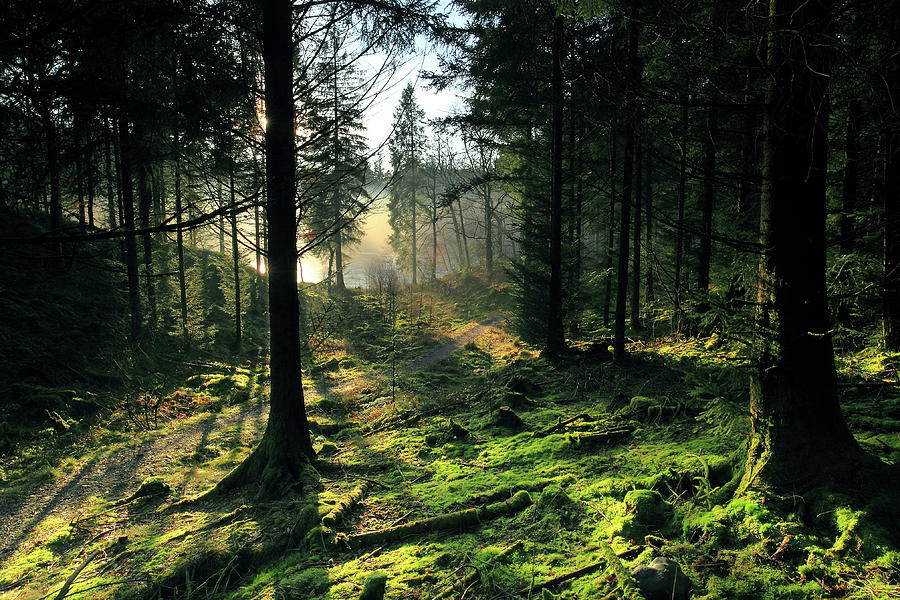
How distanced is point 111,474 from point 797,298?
11.2m

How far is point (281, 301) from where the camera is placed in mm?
6383

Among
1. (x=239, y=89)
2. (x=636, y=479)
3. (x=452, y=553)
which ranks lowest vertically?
(x=452, y=553)

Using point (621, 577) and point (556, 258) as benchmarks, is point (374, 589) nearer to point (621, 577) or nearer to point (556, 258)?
point (621, 577)

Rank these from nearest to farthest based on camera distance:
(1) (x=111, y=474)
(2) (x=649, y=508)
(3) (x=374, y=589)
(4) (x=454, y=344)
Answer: (3) (x=374, y=589), (2) (x=649, y=508), (1) (x=111, y=474), (4) (x=454, y=344)

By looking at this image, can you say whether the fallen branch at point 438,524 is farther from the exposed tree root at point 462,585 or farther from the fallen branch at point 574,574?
the fallen branch at point 574,574

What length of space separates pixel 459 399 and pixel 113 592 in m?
7.95

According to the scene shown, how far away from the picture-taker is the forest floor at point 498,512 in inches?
115

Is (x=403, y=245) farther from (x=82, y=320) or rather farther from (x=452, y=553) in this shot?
(x=452, y=553)

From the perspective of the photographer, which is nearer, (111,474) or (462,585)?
(462,585)

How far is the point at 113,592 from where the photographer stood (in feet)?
13.3

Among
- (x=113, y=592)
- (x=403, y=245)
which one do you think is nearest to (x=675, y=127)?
(x=113, y=592)

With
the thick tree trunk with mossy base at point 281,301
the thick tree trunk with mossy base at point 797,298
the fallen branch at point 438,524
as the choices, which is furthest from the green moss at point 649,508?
the thick tree trunk with mossy base at point 281,301

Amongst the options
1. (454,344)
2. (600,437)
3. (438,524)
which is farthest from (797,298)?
(454,344)

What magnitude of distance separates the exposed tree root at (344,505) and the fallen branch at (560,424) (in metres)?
2.78
